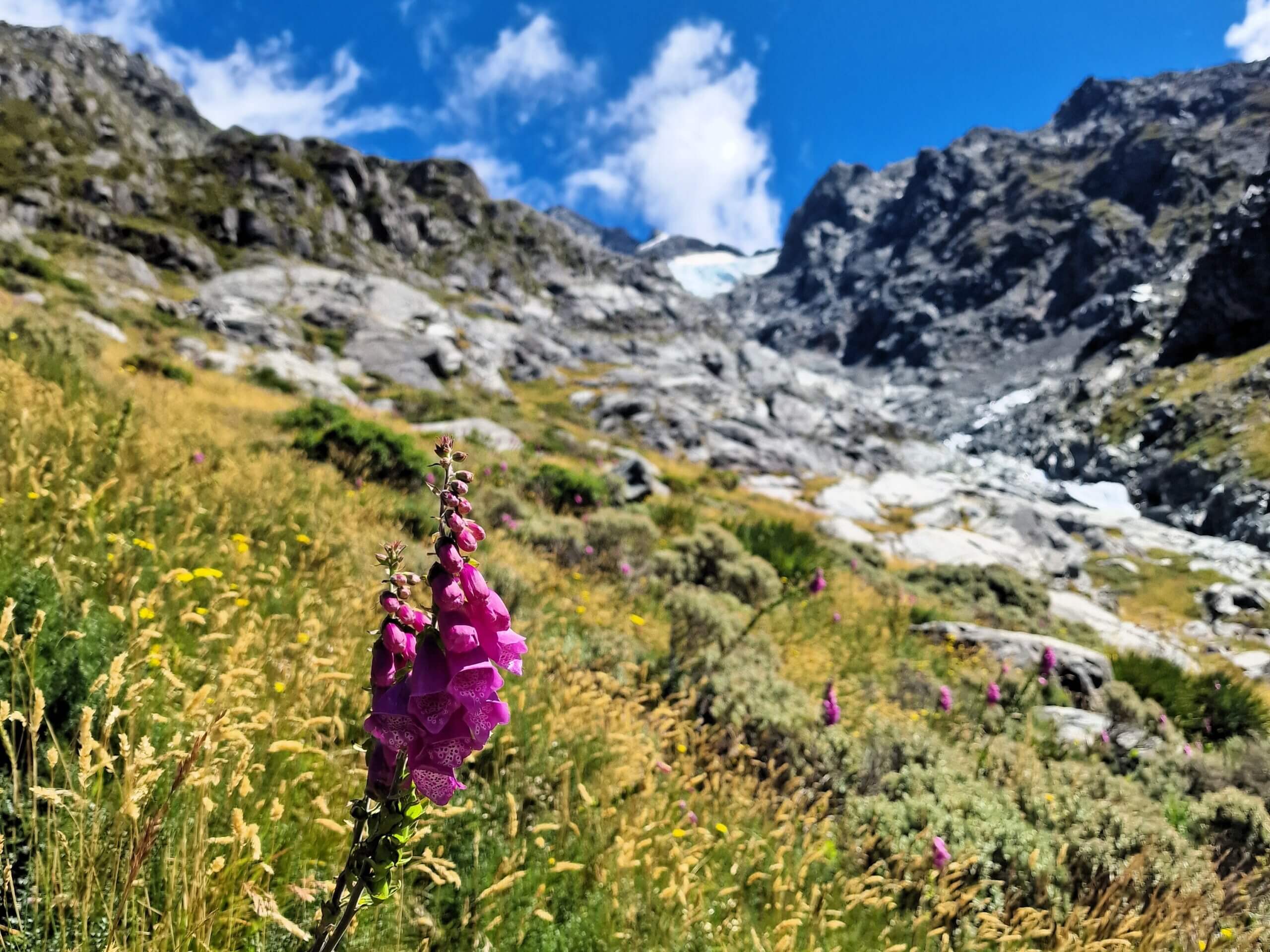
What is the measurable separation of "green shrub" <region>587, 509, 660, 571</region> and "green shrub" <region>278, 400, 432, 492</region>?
9.40 ft

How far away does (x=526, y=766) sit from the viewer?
352 cm

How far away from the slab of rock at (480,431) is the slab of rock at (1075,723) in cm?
1190

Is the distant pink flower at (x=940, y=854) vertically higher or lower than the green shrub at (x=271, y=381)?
lower

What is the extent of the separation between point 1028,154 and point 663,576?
242m

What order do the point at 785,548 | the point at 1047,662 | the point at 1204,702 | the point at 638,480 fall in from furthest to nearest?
1. the point at 638,480
2. the point at 785,548
3. the point at 1204,702
4. the point at 1047,662

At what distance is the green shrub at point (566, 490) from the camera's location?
40.6 feet

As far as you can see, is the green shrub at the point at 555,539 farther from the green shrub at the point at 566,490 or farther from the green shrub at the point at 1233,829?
the green shrub at the point at 1233,829

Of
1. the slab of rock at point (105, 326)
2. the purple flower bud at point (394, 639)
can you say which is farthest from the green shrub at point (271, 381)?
the purple flower bud at point (394, 639)

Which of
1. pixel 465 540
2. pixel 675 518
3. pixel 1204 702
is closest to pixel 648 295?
pixel 675 518

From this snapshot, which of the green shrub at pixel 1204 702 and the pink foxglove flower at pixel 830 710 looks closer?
the pink foxglove flower at pixel 830 710

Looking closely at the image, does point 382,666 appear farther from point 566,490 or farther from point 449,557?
point 566,490

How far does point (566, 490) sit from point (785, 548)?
4524 millimetres

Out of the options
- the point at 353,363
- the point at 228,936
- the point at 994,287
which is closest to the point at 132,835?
the point at 228,936

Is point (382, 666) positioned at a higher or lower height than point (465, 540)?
lower
